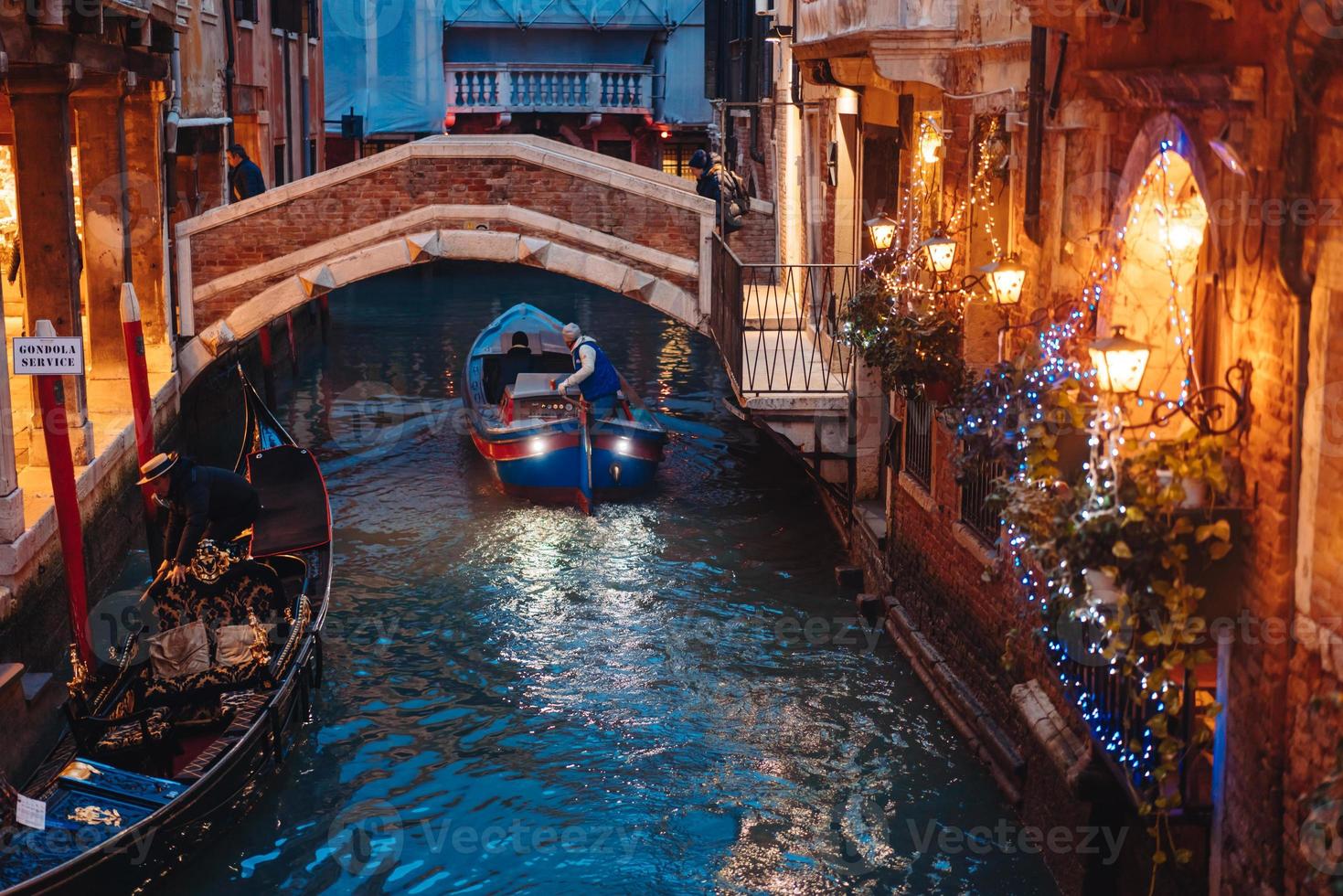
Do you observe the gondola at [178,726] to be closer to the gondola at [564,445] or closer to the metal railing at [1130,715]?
the gondola at [564,445]

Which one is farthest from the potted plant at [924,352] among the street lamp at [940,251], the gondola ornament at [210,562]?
the gondola ornament at [210,562]

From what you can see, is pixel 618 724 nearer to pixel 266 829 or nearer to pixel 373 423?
pixel 266 829

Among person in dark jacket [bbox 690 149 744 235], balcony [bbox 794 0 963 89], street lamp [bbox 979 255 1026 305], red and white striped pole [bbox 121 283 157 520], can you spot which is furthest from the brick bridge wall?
street lamp [bbox 979 255 1026 305]

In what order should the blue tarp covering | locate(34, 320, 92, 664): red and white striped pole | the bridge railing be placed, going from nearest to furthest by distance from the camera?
locate(34, 320, 92, 664): red and white striped pole
the bridge railing
the blue tarp covering

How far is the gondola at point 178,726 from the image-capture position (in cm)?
490

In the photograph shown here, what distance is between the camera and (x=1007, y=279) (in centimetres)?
574

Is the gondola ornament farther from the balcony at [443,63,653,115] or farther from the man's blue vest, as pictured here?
the balcony at [443,63,653,115]

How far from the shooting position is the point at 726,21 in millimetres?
15617

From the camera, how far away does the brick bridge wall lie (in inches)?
423

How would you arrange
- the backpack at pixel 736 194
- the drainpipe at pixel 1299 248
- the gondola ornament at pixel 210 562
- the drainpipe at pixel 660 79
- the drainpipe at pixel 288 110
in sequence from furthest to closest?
1. the drainpipe at pixel 660 79
2. the drainpipe at pixel 288 110
3. the backpack at pixel 736 194
4. the gondola ornament at pixel 210 562
5. the drainpipe at pixel 1299 248

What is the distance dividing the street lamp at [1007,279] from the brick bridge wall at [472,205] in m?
5.03

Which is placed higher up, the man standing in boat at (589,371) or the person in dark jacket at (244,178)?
the person in dark jacket at (244,178)

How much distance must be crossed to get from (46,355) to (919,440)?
13.3 ft

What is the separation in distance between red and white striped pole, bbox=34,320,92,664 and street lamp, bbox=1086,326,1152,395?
4.67m
